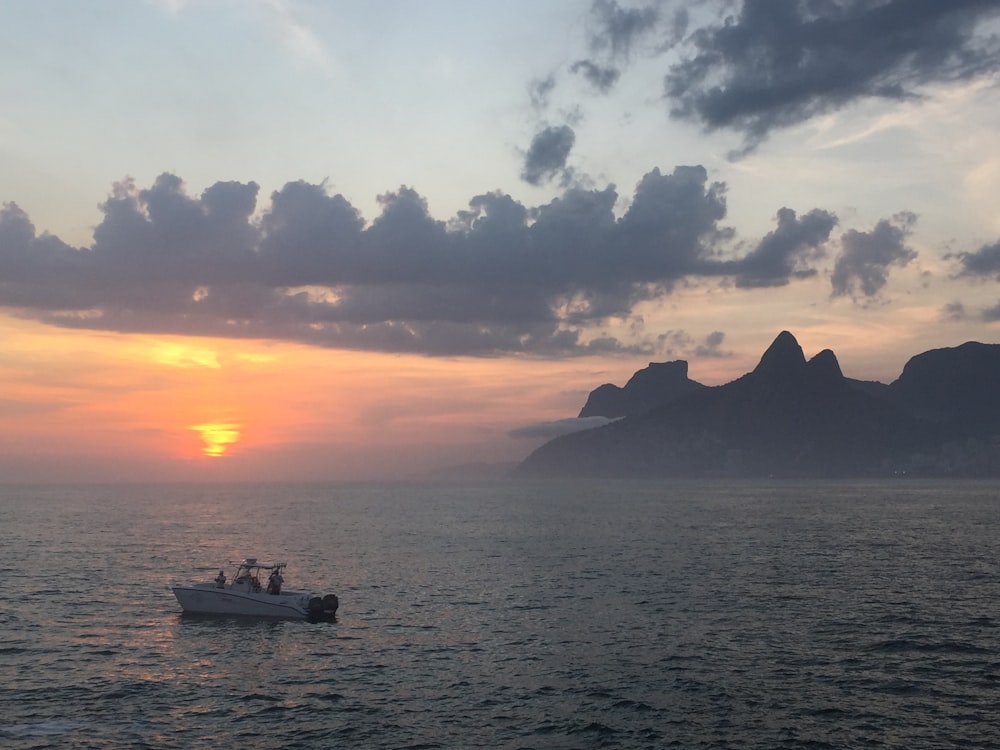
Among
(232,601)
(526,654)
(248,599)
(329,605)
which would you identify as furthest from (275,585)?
(526,654)

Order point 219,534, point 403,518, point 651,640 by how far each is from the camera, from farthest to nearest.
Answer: point 403,518, point 219,534, point 651,640

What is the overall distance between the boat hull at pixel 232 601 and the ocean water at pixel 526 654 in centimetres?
170

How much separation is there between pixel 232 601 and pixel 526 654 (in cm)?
2790

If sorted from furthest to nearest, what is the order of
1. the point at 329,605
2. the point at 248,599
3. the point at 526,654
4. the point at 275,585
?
the point at 275,585
the point at 248,599
the point at 329,605
the point at 526,654

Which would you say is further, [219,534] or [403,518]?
[403,518]

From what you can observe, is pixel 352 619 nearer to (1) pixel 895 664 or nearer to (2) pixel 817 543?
(1) pixel 895 664

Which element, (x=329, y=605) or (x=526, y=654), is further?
(x=329, y=605)

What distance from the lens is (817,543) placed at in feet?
400

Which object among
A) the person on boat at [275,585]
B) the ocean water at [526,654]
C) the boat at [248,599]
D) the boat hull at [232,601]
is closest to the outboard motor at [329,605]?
the boat at [248,599]

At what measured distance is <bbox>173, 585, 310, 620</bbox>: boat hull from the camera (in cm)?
6744

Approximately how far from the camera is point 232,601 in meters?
68.7

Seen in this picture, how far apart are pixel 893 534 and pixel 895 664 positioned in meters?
94.2

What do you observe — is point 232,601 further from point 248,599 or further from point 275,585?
point 275,585

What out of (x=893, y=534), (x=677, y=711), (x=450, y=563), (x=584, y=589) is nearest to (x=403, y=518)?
(x=450, y=563)
